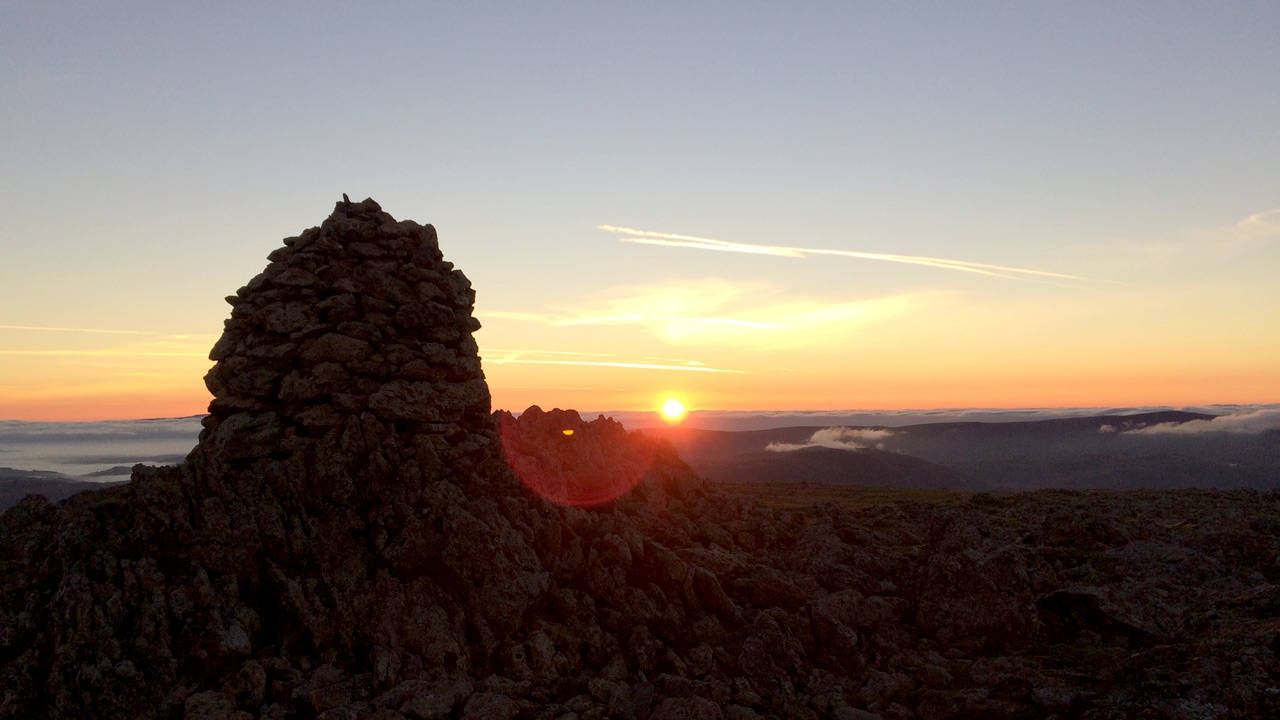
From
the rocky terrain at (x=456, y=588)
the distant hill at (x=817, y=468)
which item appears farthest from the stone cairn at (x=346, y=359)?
the distant hill at (x=817, y=468)

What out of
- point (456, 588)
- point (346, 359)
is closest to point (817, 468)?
point (346, 359)

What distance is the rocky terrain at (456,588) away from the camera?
15.9 m

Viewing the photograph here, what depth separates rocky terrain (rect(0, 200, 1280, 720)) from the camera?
1590 cm

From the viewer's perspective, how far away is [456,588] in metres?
19.5

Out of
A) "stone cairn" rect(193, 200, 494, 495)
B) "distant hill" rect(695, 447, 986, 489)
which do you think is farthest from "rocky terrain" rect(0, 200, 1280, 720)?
"distant hill" rect(695, 447, 986, 489)

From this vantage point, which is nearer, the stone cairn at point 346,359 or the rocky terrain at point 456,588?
the rocky terrain at point 456,588

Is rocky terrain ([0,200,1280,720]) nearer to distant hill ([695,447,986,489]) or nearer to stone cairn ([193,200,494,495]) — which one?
stone cairn ([193,200,494,495])

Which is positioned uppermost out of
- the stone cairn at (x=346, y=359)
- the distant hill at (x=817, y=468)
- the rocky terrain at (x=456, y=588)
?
the stone cairn at (x=346, y=359)

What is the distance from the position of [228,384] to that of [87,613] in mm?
7656

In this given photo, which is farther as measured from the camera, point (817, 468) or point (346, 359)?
point (817, 468)

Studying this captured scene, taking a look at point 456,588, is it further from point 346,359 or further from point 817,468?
point 817,468

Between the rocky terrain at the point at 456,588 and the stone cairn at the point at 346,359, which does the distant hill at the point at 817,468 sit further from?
the stone cairn at the point at 346,359

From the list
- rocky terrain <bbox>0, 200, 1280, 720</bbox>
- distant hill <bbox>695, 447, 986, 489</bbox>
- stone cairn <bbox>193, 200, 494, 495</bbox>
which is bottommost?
distant hill <bbox>695, 447, 986, 489</bbox>


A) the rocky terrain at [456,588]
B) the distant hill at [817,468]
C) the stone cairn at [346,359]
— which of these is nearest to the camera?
the rocky terrain at [456,588]
